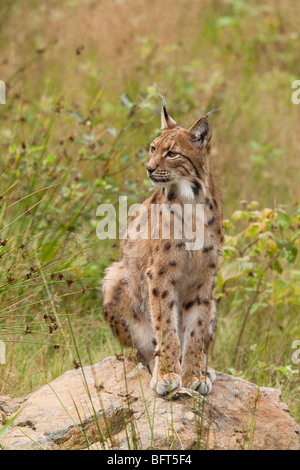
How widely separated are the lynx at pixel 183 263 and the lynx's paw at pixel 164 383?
0.01 m

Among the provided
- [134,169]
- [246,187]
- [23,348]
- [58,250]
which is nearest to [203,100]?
[246,187]

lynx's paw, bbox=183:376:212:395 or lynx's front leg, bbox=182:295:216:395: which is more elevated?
lynx's front leg, bbox=182:295:216:395

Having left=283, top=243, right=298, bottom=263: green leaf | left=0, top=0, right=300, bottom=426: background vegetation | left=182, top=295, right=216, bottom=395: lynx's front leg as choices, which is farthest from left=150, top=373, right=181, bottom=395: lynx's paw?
left=283, top=243, right=298, bottom=263: green leaf

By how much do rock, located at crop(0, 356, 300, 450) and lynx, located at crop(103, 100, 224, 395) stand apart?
18 cm

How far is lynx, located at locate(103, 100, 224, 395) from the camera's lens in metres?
3.46

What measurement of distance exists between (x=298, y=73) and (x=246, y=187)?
2.87 metres

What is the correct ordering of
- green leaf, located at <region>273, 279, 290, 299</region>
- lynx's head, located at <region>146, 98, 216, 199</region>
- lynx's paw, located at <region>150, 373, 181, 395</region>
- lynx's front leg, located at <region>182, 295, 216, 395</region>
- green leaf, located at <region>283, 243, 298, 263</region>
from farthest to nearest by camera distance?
green leaf, located at <region>283, 243, 298, 263</region> < green leaf, located at <region>273, 279, 290, 299</region> < lynx's front leg, located at <region>182, 295, 216, 395</region> < lynx's head, located at <region>146, 98, 216, 199</region> < lynx's paw, located at <region>150, 373, 181, 395</region>

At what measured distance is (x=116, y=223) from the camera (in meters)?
5.27

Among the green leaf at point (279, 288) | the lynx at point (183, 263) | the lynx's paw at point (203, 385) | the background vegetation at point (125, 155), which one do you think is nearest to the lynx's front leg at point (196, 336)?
the lynx at point (183, 263)

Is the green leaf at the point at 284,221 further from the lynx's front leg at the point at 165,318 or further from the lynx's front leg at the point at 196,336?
the lynx's front leg at the point at 165,318

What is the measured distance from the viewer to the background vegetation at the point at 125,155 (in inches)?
162

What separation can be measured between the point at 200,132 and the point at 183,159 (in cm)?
16

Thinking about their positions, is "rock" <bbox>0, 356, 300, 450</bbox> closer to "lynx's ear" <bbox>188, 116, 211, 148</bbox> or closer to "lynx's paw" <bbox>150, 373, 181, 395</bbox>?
"lynx's paw" <bbox>150, 373, 181, 395</bbox>
